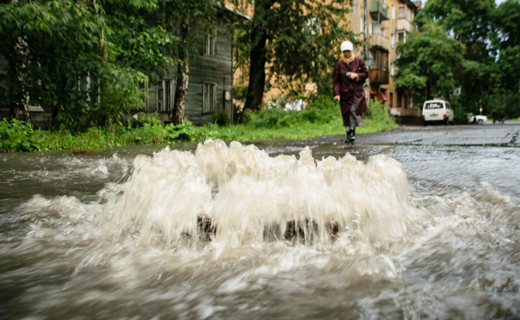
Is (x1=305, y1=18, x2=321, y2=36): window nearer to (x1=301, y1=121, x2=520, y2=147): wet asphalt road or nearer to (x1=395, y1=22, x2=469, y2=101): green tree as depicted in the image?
(x1=301, y1=121, x2=520, y2=147): wet asphalt road

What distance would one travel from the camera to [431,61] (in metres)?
40.7

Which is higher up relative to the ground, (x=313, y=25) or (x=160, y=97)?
(x=313, y=25)

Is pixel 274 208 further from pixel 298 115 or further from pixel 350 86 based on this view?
pixel 298 115

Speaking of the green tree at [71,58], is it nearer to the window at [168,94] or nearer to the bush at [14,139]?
the bush at [14,139]

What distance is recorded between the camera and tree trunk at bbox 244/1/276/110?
19.0 m

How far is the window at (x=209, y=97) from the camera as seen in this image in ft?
75.6

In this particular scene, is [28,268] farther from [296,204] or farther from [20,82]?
[20,82]

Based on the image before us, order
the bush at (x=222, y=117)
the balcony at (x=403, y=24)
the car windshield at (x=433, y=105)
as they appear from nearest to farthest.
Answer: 1. the bush at (x=222, y=117)
2. the car windshield at (x=433, y=105)
3. the balcony at (x=403, y=24)

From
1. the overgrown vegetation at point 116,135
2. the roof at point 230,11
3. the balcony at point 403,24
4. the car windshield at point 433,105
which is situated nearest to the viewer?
the overgrown vegetation at point 116,135

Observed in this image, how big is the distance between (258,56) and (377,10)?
2440cm

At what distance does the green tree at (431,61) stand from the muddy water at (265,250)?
134 ft

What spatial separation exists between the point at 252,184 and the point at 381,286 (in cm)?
94

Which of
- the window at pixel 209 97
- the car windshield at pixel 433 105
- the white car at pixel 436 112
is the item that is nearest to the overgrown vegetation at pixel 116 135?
the window at pixel 209 97

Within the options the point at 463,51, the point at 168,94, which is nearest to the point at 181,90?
the point at 168,94
